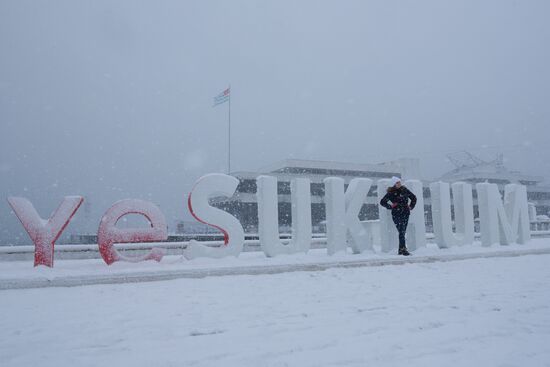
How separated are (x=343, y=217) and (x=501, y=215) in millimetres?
5621

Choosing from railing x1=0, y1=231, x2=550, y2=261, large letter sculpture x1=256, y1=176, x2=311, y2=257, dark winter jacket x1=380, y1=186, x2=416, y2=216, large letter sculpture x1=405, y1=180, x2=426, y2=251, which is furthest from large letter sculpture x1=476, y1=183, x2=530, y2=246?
railing x1=0, y1=231, x2=550, y2=261

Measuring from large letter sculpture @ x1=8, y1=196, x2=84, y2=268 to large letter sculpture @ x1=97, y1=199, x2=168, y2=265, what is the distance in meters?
0.64

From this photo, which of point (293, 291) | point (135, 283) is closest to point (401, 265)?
point (293, 291)

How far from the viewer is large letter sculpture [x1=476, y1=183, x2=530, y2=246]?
11.8 m

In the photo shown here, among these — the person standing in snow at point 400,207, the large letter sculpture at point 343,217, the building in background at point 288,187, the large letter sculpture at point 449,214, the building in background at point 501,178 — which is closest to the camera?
the person standing in snow at point 400,207

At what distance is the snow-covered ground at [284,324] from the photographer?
101 inches

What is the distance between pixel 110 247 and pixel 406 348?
6.50 meters

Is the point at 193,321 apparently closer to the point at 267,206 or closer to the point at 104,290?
the point at 104,290

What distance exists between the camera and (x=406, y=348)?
2.68 meters

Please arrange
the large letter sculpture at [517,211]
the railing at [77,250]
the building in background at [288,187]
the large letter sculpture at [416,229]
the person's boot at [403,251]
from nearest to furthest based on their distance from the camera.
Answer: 1. the person's boot at [403,251]
2. the large letter sculpture at [416,229]
3. the railing at [77,250]
4. the large letter sculpture at [517,211]
5. the building in background at [288,187]

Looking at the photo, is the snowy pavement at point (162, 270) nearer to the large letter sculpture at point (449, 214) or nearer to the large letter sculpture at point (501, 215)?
the large letter sculpture at point (449, 214)

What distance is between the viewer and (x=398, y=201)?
961 cm

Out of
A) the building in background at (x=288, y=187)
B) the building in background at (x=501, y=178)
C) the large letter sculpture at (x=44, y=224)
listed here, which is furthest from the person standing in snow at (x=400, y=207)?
the building in background at (x=501, y=178)

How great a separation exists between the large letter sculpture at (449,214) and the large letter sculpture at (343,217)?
2234 millimetres
